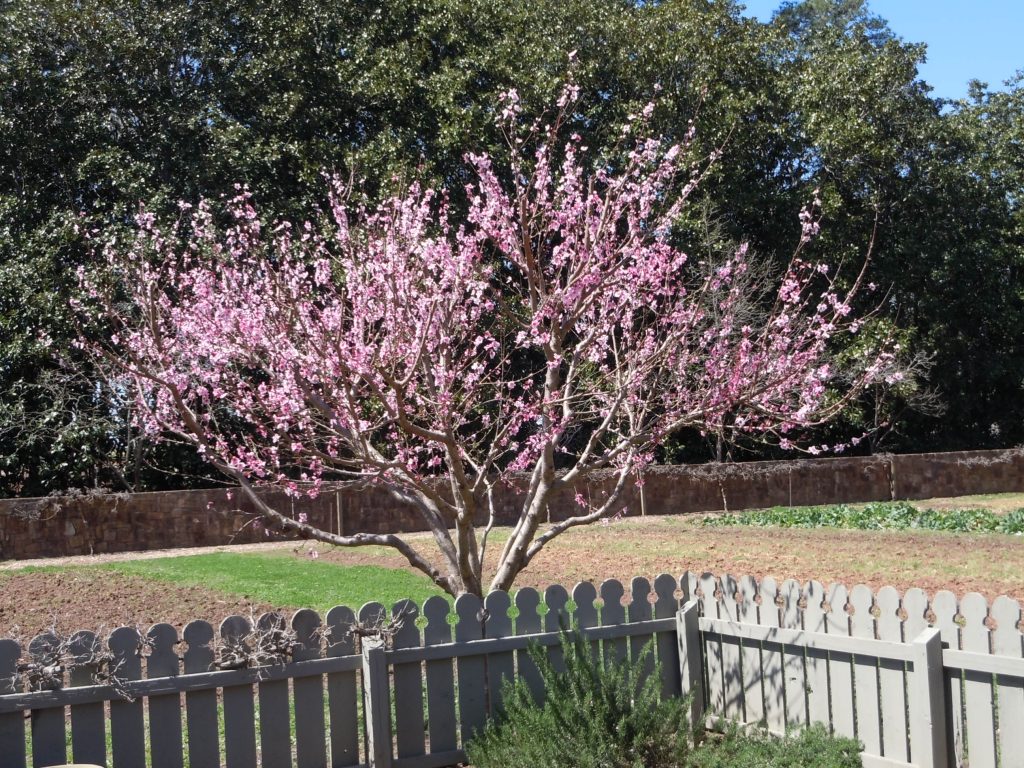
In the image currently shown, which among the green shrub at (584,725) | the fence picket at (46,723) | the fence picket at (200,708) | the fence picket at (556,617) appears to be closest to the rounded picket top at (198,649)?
the fence picket at (200,708)

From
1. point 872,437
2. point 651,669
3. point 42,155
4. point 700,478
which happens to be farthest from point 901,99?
point 651,669

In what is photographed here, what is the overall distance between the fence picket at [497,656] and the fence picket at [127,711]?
1.67 metres

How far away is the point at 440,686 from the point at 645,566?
22.0 feet

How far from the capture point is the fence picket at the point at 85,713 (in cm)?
435

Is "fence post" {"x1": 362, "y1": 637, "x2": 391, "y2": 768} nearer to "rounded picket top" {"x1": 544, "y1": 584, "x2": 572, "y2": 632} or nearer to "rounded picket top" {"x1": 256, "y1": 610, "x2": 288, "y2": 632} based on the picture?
"rounded picket top" {"x1": 256, "y1": 610, "x2": 288, "y2": 632}

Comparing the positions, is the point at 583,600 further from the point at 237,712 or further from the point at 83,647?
the point at 83,647

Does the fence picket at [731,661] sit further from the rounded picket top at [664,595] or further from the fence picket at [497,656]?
the fence picket at [497,656]

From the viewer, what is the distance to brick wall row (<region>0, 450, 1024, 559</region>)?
49.4 ft

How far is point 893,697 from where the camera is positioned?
488cm

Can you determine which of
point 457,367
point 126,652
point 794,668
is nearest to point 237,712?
point 126,652

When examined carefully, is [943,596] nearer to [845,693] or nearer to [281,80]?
[845,693]

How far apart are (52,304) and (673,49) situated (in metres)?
13.0

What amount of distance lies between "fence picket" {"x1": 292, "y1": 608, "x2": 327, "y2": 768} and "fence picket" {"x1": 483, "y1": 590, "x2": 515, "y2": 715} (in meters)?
0.85

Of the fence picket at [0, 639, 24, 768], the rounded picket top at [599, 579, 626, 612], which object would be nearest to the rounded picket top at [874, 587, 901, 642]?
the rounded picket top at [599, 579, 626, 612]
